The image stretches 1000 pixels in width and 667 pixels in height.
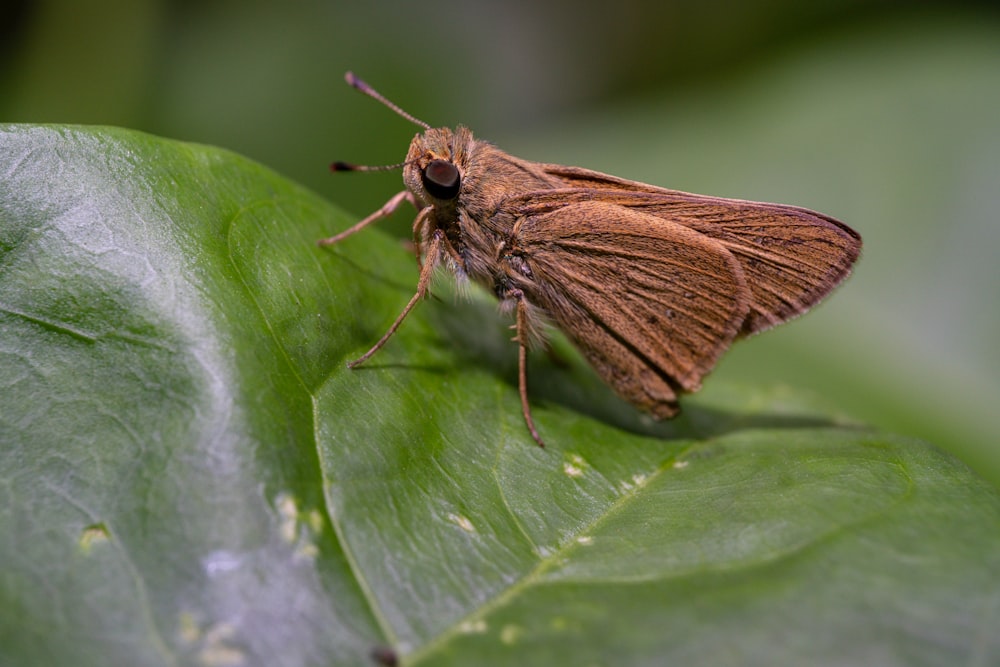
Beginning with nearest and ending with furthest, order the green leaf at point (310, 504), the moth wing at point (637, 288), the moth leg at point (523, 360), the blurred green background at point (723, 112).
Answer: the green leaf at point (310, 504)
the moth leg at point (523, 360)
the moth wing at point (637, 288)
the blurred green background at point (723, 112)

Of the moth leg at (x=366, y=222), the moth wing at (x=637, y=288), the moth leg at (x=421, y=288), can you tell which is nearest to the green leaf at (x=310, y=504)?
the moth leg at (x=421, y=288)

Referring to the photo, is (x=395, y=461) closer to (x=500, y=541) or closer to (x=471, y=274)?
(x=500, y=541)

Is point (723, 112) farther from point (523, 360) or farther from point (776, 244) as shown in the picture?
point (523, 360)

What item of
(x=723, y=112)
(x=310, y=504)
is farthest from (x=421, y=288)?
(x=723, y=112)

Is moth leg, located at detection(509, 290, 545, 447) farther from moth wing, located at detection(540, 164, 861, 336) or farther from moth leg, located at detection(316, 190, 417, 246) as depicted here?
moth leg, located at detection(316, 190, 417, 246)

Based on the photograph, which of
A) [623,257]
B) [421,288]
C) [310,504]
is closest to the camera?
[310,504]

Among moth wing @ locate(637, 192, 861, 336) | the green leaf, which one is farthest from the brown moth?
the green leaf

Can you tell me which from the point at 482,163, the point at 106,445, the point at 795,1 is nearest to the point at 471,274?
the point at 482,163

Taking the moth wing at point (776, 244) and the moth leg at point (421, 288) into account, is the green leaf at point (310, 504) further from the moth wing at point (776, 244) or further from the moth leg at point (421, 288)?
the moth wing at point (776, 244)
